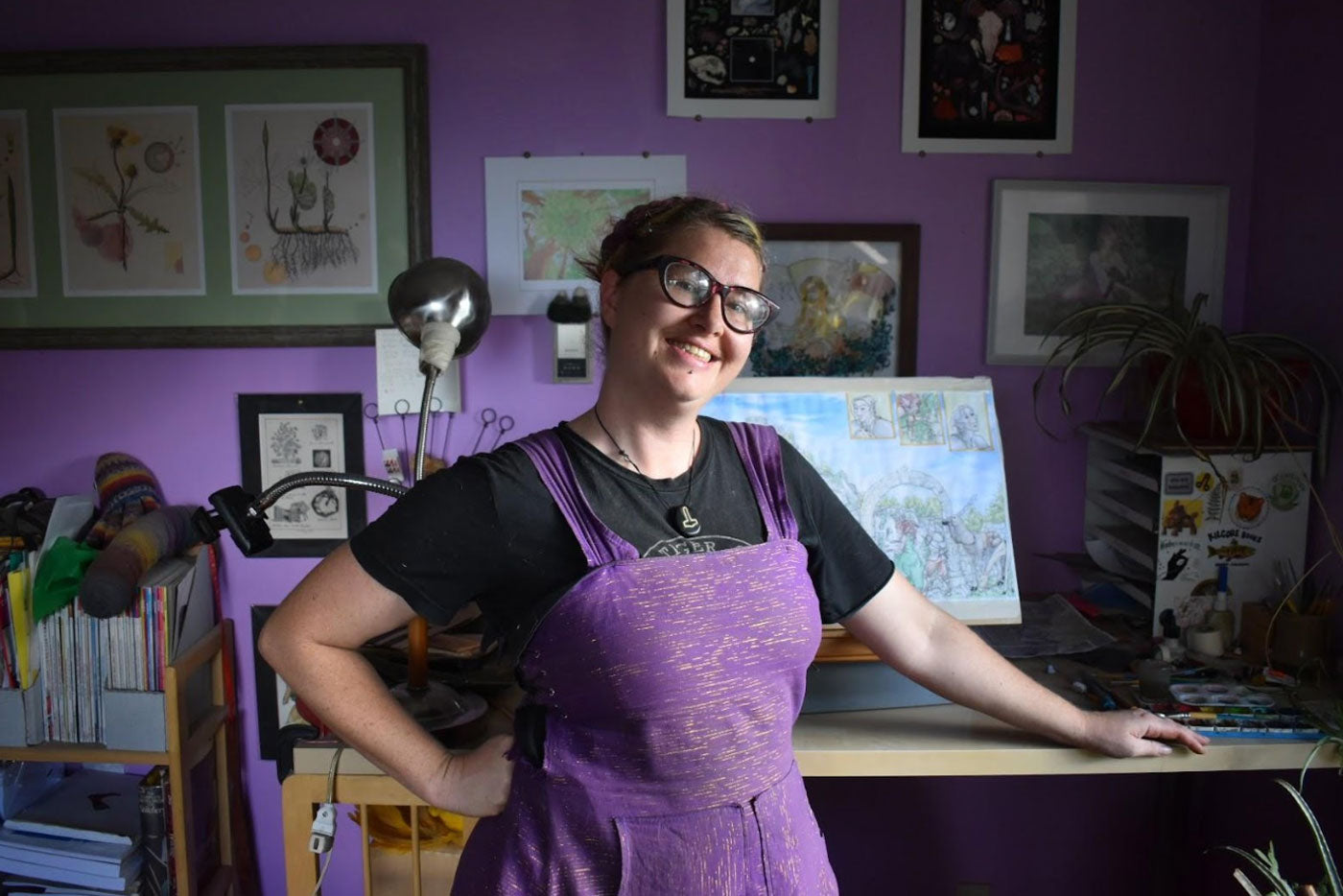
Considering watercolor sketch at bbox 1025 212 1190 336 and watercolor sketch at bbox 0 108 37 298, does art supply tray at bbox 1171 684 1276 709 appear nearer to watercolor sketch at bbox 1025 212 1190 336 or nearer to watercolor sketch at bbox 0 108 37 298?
watercolor sketch at bbox 1025 212 1190 336

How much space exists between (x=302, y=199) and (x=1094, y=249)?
1568mm

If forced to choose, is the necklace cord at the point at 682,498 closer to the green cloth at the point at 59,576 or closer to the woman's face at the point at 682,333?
the woman's face at the point at 682,333

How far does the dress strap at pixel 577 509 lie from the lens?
1.11 meters

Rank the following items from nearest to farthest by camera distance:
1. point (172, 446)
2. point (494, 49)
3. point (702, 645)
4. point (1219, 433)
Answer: point (702, 645), point (1219, 433), point (494, 49), point (172, 446)

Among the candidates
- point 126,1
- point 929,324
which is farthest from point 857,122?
point 126,1

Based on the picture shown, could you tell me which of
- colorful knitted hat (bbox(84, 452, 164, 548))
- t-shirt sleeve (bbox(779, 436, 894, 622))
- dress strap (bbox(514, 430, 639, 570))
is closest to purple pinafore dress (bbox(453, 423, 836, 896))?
dress strap (bbox(514, 430, 639, 570))

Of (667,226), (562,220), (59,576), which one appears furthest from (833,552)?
(59,576)

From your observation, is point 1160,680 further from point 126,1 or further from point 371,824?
point 126,1

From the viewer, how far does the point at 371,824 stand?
1.68 m

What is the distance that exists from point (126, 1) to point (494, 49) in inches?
28.4

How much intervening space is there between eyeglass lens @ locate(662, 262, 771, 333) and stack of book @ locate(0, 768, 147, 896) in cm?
159

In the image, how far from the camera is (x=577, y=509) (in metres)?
1.13

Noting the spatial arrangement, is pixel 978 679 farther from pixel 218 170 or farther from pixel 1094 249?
pixel 218 170

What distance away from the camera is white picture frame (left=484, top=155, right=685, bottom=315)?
6.66ft
